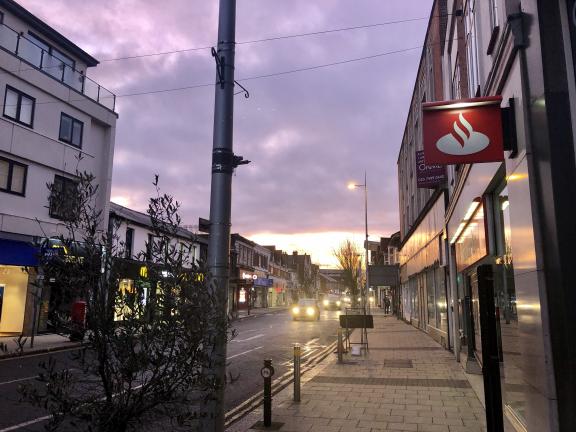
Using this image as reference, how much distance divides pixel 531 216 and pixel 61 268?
14.4 feet

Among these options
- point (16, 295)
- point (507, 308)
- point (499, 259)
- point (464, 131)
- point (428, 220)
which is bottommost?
point (507, 308)

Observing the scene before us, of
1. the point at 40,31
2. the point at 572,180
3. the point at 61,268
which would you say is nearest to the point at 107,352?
the point at 61,268

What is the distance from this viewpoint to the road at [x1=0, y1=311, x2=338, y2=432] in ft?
25.7

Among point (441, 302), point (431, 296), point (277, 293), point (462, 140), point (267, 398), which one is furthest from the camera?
point (277, 293)

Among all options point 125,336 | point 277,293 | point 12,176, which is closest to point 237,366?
point 125,336

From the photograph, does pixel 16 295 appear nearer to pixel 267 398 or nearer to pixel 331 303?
pixel 267 398

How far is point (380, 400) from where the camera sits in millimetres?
A: 8961

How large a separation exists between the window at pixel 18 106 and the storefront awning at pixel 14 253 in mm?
5176

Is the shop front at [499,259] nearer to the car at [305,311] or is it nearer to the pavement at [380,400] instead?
the pavement at [380,400]

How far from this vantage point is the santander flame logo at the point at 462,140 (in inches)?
228

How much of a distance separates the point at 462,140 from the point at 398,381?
22.3 feet

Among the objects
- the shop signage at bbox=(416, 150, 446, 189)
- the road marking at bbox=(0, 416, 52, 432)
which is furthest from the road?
the shop signage at bbox=(416, 150, 446, 189)

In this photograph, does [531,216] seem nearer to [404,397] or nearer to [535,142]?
[535,142]

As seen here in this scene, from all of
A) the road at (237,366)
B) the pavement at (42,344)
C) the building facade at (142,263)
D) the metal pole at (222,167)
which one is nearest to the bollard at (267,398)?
the road at (237,366)
